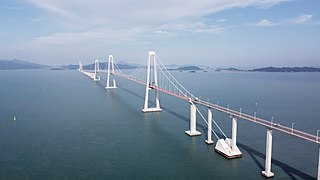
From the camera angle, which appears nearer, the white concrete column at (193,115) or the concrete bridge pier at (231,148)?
the concrete bridge pier at (231,148)

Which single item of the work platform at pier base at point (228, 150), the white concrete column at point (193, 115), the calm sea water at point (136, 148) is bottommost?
the calm sea water at point (136, 148)

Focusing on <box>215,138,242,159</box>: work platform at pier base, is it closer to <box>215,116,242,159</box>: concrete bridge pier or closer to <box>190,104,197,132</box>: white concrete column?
<box>215,116,242,159</box>: concrete bridge pier

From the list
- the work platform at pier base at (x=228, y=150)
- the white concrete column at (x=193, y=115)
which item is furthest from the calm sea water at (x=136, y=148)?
the white concrete column at (x=193, y=115)

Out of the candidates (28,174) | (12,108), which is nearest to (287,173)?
(28,174)

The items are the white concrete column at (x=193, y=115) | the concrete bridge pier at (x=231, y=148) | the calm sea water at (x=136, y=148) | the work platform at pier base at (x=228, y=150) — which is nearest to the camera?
the calm sea water at (x=136, y=148)

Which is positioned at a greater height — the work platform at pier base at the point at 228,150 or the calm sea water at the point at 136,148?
the work platform at pier base at the point at 228,150

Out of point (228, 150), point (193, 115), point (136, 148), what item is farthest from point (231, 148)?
point (136, 148)

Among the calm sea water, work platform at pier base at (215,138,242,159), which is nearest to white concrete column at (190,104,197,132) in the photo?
A: the calm sea water

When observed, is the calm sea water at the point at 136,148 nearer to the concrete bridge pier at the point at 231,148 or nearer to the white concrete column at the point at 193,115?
the concrete bridge pier at the point at 231,148

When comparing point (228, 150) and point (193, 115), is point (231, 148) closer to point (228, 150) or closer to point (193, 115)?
point (228, 150)

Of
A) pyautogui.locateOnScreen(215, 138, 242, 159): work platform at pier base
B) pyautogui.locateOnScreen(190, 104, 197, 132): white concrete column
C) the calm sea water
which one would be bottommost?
the calm sea water

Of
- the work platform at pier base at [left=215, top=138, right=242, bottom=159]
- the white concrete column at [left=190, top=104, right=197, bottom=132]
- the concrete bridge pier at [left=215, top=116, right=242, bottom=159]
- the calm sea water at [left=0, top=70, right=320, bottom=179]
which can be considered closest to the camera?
the calm sea water at [left=0, top=70, right=320, bottom=179]
